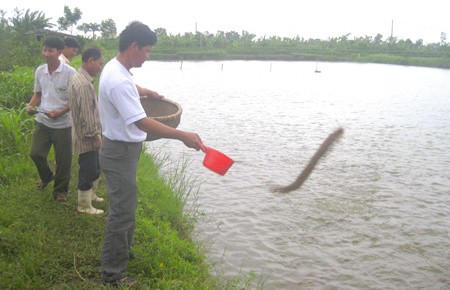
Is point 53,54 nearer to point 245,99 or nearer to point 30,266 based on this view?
point 30,266

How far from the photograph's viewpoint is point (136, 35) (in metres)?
2.68

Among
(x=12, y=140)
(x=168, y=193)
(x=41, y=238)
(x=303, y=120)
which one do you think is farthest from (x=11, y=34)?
(x=41, y=238)

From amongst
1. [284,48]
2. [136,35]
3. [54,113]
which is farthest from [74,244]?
[284,48]

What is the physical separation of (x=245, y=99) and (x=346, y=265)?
43.8 feet

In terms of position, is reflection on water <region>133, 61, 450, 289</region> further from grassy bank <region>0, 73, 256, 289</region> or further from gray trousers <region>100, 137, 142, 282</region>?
gray trousers <region>100, 137, 142, 282</region>

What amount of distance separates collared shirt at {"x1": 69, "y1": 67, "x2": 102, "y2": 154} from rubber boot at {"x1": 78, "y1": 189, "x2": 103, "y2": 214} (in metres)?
0.41

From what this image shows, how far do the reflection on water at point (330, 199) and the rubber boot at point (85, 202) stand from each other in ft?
4.68

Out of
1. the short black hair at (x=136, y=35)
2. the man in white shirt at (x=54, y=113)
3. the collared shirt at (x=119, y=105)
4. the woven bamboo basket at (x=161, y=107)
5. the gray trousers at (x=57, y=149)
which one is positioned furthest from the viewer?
the woven bamboo basket at (x=161, y=107)

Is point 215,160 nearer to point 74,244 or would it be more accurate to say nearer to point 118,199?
point 118,199

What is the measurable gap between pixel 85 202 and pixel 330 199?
12.7 ft

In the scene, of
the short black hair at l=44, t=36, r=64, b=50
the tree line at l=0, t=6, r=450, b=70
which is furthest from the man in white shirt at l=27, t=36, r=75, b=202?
the tree line at l=0, t=6, r=450, b=70

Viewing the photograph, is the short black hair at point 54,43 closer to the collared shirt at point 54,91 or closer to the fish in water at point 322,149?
the collared shirt at point 54,91

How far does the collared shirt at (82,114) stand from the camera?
3.73m

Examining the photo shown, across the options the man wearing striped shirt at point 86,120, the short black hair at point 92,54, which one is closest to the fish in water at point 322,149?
the man wearing striped shirt at point 86,120
